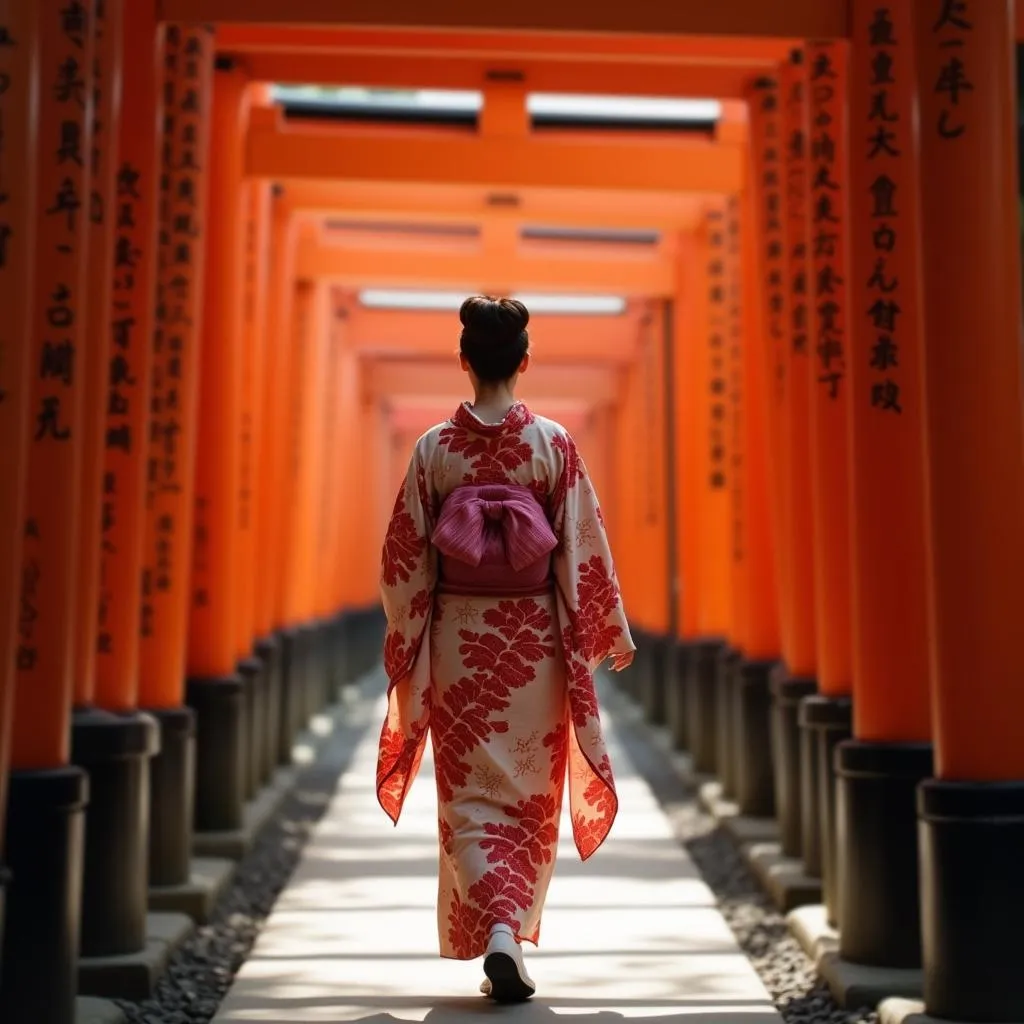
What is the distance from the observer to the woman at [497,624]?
3.99m

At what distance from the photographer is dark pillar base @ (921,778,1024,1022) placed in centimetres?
376

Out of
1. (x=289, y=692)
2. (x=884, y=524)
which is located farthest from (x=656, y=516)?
(x=884, y=524)

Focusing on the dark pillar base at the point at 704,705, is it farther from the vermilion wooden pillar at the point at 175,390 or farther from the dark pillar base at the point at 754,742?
the vermilion wooden pillar at the point at 175,390

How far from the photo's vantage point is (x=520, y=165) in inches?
357

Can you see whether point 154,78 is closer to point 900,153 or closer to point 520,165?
point 900,153

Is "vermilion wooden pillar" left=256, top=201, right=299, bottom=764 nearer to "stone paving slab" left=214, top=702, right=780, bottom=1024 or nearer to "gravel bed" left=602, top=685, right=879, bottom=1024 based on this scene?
"gravel bed" left=602, top=685, right=879, bottom=1024

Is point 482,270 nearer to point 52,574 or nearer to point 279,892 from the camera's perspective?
point 279,892

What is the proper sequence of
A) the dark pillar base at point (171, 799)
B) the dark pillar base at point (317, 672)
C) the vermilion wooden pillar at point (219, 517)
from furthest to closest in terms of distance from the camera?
the dark pillar base at point (317, 672)
the vermilion wooden pillar at point (219, 517)
the dark pillar base at point (171, 799)

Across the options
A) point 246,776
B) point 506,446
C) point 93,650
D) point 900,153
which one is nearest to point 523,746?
point 506,446

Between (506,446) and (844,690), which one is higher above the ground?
(506,446)

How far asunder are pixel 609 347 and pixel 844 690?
11.3m

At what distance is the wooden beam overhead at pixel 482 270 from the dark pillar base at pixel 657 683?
301cm

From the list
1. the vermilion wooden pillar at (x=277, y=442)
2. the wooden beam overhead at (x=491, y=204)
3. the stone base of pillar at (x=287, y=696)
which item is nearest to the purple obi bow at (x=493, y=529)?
the vermilion wooden pillar at (x=277, y=442)

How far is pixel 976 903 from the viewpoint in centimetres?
381
